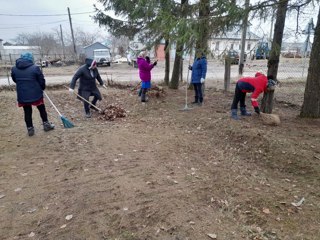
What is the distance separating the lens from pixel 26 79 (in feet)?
17.9

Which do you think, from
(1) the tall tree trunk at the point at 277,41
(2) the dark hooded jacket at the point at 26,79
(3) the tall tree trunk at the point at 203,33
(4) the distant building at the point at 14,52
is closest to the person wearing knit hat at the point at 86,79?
(2) the dark hooded jacket at the point at 26,79

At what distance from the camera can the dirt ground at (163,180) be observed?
290 centimetres

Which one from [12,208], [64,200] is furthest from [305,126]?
[12,208]

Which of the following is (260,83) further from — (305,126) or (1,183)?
(1,183)

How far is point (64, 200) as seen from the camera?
11.1 feet

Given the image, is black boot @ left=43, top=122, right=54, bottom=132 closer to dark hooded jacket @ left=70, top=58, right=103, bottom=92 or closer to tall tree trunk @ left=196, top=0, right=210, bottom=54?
dark hooded jacket @ left=70, top=58, right=103, bottom=92

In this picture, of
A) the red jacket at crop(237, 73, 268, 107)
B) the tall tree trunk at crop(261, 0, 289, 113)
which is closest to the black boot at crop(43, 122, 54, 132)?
the red jacket at crop(237, 73, 268, 107)

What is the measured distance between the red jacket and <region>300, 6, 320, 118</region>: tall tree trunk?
949 millimetres

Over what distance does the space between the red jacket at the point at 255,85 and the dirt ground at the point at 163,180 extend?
0.59 m

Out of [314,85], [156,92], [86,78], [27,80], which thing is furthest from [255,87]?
[27,80]

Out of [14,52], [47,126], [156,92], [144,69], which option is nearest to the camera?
[47,126]

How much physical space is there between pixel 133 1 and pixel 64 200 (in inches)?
288

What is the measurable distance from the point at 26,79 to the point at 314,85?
5.97m

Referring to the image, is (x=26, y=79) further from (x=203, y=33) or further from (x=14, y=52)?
(x=14, y=52)
